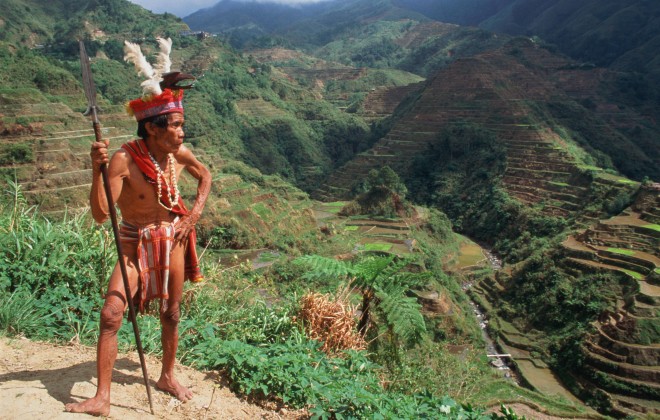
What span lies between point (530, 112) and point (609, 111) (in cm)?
1247

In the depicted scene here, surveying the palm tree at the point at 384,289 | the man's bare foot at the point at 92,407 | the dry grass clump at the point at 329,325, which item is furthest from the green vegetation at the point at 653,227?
the man's bare foot at the point at 92,407

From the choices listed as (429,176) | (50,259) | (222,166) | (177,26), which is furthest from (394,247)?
(177,26)

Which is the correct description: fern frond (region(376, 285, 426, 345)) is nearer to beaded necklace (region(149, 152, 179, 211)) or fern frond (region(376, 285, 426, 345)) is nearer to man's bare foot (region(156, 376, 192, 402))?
man's bare foot (region(156, 376, 192, 402))

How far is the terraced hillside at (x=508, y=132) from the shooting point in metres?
32.1

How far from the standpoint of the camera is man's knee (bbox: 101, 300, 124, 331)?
3.32m

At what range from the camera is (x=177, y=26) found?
66250mm

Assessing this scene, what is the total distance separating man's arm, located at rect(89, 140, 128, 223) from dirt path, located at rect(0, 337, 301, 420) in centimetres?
117

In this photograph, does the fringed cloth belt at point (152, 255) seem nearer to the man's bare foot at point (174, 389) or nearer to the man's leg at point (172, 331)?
the man's leg at point (172, 331)

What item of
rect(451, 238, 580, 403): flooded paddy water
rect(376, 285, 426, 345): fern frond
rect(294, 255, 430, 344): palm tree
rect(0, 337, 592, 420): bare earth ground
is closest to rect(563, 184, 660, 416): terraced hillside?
rect(451, 238, 580, 403): flooded paddy water

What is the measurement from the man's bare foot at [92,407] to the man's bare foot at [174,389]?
0.52 m

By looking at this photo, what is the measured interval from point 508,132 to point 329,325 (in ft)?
122

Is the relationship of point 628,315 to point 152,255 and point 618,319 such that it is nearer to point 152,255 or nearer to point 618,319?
point 618,319

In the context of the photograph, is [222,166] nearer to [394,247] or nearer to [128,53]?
[394,247]

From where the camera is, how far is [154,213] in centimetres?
371
